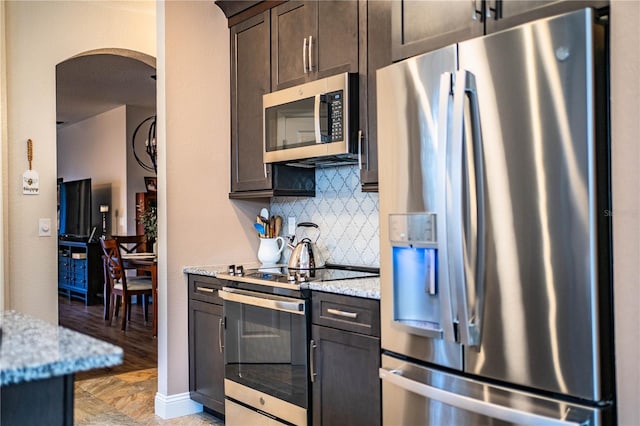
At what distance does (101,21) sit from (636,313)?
12.7 ft

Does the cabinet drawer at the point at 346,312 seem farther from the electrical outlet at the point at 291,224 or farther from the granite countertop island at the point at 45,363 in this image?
the granite countertop island at the point at 45,363

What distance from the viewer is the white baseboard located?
349 centimetres

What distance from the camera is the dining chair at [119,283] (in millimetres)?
6207

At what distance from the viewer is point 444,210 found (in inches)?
76.0

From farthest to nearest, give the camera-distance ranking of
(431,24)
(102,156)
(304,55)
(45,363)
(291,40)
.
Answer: (102,156) < (291,40) < (304,55) < (431,24) < (45,363)

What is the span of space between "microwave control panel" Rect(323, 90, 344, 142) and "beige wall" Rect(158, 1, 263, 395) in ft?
3.53

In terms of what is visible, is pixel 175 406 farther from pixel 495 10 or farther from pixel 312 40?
pixel 495 10

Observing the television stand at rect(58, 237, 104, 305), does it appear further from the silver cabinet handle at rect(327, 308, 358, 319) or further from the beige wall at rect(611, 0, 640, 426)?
the beige wall at rect(611, 0, 640, 426)

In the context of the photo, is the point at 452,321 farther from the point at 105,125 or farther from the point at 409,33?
the point at 105,125

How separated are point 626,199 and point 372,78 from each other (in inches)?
55.9

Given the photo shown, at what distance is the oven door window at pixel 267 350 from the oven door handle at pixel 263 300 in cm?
3

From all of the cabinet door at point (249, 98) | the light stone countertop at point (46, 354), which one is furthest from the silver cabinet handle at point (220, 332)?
the light stone countertop at point (46, 354)

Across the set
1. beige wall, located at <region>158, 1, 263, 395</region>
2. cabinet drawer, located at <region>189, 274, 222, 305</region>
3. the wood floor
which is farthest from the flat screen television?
cabinet drawer, located at <region>189, 274, 222, 305</region>

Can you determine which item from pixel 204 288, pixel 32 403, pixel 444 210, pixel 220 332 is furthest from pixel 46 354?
pixel 204 288
